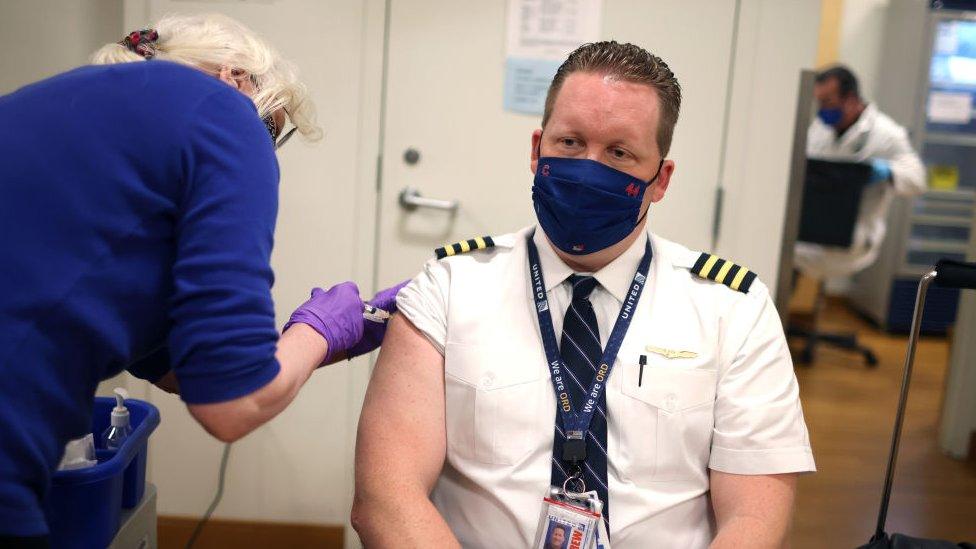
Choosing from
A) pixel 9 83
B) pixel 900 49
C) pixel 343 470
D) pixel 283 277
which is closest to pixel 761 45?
pixel 283 277

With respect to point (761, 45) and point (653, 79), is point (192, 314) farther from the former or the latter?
point (761, 45)

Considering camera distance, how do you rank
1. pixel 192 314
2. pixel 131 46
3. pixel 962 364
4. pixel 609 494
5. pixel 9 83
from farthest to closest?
1. pixel 962 364
2. pixel 9 83
3. pixel 609 494
4. pixel 131 46
5. pixel 192 314

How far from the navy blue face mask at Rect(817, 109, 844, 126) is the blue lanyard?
144 inches

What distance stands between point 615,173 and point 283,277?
52.7 inches

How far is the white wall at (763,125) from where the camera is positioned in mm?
2418

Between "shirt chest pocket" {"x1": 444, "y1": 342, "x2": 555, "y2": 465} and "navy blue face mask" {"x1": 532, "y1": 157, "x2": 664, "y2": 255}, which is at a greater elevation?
"navy blue face mask" {"x1": 532, "y1": 157, "x2": 664, "y2": 255}

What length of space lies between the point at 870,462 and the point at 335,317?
2.96 metres

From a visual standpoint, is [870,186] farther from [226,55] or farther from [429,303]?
[226,55]

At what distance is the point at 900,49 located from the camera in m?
5.72

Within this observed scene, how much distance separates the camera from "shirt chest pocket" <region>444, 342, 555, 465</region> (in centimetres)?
145

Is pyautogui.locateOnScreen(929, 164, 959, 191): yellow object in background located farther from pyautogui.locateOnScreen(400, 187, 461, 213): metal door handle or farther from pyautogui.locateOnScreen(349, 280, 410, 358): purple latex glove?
pyautogui.locateOnScreen(349, 280, 410, 358): purple latex glove

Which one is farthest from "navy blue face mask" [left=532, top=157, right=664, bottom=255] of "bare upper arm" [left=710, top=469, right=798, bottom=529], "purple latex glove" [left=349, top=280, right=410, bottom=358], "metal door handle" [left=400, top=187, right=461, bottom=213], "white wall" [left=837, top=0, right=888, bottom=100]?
"white wall" [left=837, top=0, right=888, bottom=100]

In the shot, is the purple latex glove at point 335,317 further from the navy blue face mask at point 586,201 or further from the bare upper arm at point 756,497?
the bare upper arm at point 756,497

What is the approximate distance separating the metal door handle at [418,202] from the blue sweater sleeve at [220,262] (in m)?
1.41
